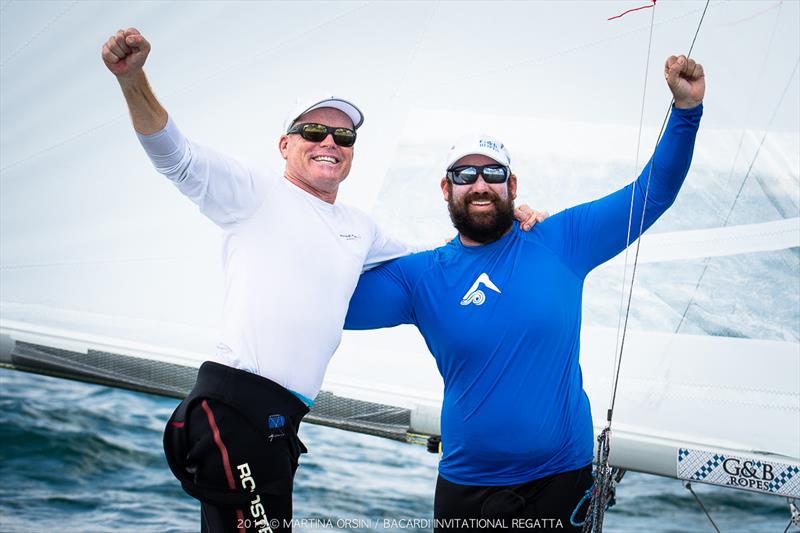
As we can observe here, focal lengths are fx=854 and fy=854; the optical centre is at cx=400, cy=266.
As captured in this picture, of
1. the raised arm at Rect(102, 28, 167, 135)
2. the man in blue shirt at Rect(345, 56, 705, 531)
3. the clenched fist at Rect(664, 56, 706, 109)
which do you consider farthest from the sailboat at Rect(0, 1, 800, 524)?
the raised arm at Rect(102, 28, 167, 135)

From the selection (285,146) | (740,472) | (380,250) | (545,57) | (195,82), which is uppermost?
(545,57)

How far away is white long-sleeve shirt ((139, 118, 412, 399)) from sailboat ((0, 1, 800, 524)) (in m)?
0.88

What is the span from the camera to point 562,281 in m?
2.11

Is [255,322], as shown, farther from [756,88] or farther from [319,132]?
[756,88]

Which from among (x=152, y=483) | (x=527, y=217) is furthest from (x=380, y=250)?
(x=152, y=483)

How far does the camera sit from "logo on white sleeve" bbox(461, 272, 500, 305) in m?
2.09

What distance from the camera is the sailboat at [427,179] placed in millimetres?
2617

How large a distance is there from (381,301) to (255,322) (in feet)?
1.44

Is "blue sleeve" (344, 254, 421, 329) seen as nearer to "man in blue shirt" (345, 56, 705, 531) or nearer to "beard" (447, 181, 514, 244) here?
"man in blue shirt" (345, 56, 705, 531)

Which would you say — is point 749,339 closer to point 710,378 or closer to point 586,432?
point 710,378

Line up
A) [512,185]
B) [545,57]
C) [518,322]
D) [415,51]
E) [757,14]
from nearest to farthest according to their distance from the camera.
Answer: [518,322] < [512,185] < [757,14] < [545,57] < [415,51]

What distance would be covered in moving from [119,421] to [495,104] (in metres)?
4.93

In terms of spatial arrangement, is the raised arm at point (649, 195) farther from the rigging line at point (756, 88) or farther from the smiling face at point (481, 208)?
the rigging line at point (756, 88)

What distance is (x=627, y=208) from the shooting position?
210 centimetres
